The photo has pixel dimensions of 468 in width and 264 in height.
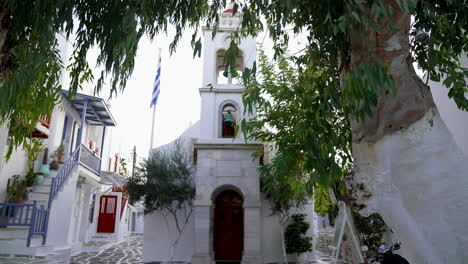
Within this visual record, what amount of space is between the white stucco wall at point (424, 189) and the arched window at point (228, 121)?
9.62 metres

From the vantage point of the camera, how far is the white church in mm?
11469

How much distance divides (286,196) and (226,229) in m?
3.15

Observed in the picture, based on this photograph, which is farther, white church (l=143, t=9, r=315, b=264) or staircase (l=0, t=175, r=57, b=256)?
white church (l=143, t=9, r=315, b=264)

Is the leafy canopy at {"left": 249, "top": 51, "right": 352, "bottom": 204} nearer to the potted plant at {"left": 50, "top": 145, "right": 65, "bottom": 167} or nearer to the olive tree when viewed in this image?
the olive tree

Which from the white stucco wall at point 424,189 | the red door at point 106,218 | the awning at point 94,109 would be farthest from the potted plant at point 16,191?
the white stucco wall at point 424,189

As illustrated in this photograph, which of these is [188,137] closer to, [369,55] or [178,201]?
[178,201]

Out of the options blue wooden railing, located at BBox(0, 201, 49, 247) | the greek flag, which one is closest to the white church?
blue wooden railing, located at BBox(0, 201, 49, 247)

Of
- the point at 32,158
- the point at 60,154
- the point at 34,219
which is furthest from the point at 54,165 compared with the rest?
the point at 34,219

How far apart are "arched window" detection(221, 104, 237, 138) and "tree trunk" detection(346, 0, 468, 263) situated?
9518mm

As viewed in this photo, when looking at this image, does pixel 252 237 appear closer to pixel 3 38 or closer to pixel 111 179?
pixel 3 38

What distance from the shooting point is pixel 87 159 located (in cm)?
1371

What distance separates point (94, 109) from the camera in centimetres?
1505

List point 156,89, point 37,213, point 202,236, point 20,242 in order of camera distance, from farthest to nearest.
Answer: point 156,89
point 202,236
point 37,213
point 20,242

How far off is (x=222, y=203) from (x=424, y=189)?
33.7 feet
